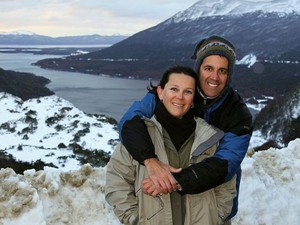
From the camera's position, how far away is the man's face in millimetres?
2404

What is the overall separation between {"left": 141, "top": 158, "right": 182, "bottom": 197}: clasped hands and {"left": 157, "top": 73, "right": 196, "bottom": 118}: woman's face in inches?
11.6

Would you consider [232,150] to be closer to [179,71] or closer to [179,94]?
[179,94]

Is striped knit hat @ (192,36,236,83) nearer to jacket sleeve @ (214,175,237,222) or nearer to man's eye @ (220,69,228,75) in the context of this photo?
man's eye @ (220,69,228,75)

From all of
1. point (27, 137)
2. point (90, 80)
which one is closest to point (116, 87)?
point (90, 80)

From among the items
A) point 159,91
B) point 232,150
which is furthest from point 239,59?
point 232,150

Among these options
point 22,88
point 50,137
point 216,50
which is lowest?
point 22,88

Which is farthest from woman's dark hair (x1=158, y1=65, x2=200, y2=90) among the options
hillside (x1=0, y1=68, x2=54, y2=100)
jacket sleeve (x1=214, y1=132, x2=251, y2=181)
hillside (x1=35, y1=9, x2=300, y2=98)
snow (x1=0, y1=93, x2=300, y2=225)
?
hillside (x1=35, y1=9, x2=300, y2=98)

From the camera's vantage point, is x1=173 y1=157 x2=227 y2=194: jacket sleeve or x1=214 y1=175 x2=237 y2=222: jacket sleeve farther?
x1=214 y1=175 x2=237 y2=222: jacket sleeve

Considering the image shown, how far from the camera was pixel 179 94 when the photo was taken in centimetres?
224

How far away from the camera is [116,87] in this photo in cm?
10969

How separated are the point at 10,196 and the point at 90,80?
122 meters

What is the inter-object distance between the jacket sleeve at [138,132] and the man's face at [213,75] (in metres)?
0.31

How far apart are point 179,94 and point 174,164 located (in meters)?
0.38

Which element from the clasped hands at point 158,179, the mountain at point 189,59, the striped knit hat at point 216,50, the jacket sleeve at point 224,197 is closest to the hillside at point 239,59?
the mountain at point 189,59
